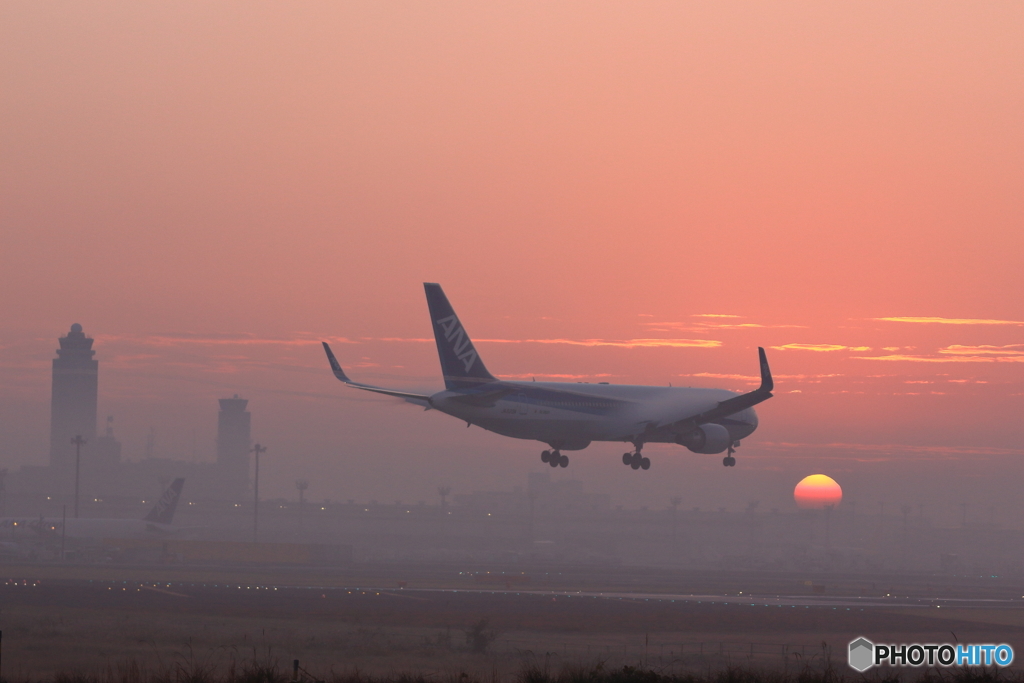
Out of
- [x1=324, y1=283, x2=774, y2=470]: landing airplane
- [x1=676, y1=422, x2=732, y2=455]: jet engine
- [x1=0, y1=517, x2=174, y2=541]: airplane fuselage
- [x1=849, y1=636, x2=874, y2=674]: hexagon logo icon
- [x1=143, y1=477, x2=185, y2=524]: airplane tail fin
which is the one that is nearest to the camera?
[x1=849, y1=636, x2=874, y2=674]: hexagon logo icon

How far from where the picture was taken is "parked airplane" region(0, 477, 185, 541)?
165125 mm

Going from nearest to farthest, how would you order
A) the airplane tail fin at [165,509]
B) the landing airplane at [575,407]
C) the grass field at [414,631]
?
the grass field at [414,631] → the landing airplane at [575,407] → the airplane tail fin at [165,509]

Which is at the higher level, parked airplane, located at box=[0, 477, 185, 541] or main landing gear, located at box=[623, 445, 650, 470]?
main landing gear, located at box=[623, 445, 650, 470]

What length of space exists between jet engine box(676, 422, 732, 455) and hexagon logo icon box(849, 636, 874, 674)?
13.9 m

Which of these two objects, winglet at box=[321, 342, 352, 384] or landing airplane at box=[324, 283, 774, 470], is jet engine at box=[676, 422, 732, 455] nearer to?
landing airplane at box=[324, 283, 774, 470]

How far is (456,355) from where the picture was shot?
220 feet

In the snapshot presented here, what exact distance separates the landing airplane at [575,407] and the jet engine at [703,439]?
0.20ft

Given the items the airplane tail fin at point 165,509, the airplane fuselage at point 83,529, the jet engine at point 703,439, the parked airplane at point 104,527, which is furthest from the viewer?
the airplane tail fin at point 165,509

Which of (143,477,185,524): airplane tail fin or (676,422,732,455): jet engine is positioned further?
(143,477,185,524): airplane tail fin

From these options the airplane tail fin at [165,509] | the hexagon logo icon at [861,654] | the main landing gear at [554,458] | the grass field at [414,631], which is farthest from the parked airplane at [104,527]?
the hexagon logo icon at [861,654]

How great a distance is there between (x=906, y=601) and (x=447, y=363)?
55.8m

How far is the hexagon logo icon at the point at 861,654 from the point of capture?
61.9m

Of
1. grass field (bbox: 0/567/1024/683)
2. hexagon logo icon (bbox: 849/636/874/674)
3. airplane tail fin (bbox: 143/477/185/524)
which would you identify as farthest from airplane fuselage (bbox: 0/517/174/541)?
hexagon logo icon (bbox: 849/636/874/674)

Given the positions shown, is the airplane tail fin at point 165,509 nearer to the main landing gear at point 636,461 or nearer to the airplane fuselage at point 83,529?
the airplane fuselage at point 83,529
